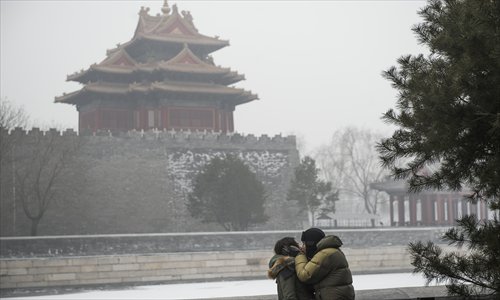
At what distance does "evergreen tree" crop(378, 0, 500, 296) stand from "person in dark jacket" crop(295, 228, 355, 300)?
2.47 ft

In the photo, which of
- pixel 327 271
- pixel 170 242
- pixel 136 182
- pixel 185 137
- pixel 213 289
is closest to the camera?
pixel 327 271

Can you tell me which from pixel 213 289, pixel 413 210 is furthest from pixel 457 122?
pixel 413 210

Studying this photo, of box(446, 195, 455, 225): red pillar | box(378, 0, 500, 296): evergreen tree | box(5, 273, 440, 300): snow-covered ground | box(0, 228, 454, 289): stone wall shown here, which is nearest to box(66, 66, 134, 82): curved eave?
box(0, 228, 454, 289): stone wall

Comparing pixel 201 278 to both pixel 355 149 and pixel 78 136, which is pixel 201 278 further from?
pixel 355 149

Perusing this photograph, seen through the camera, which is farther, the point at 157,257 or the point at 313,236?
the point at 157,257

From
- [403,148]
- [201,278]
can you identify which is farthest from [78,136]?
[403,148]

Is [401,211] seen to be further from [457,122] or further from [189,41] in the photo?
[457,122]

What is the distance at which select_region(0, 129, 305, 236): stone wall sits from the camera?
25.1 meters

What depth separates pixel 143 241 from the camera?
21.2 m

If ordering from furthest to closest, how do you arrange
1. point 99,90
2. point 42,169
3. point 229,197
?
point 99,90 → point 229,197 → point 42,169

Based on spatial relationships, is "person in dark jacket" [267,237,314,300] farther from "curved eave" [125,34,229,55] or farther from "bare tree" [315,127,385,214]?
"bare tree" [315,127,385,214]

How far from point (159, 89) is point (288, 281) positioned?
79.6 ft

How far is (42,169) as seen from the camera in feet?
82.9

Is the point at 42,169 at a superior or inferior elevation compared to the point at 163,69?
inferior
